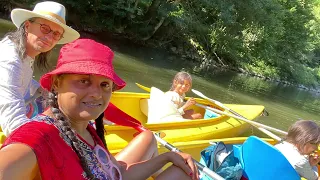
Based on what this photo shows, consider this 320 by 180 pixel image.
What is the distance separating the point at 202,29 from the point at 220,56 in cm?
219

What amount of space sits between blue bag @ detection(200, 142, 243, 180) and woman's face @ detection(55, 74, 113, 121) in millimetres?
1841

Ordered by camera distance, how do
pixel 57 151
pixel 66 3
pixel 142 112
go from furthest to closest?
pixel 66 3 < pixel 142 112 < pixel 57 151

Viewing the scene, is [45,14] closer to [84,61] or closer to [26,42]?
[26,42]

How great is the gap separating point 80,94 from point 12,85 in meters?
0.94

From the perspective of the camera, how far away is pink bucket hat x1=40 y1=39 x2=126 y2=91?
1253mm

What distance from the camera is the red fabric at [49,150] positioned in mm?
1087

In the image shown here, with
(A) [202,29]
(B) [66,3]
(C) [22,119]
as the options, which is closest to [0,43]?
(C) [22,119]

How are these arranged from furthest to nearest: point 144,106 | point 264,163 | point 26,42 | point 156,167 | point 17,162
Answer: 1. point 144,106
2. point 264,163
3. point 26,42
4. point 156,167
5. point 17,162

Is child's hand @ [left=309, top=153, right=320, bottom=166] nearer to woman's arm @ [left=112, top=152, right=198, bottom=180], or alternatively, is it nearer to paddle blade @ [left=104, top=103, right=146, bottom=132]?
paddle blade @ [left=104, top=103, right=146, bottom=132]

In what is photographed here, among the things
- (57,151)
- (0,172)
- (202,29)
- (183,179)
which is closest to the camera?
(0,172)

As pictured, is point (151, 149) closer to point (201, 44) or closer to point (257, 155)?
point (257, 155)

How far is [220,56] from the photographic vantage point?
22766 mm

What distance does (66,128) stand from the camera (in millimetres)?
1266

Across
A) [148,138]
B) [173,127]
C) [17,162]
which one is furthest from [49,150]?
[173,127]
